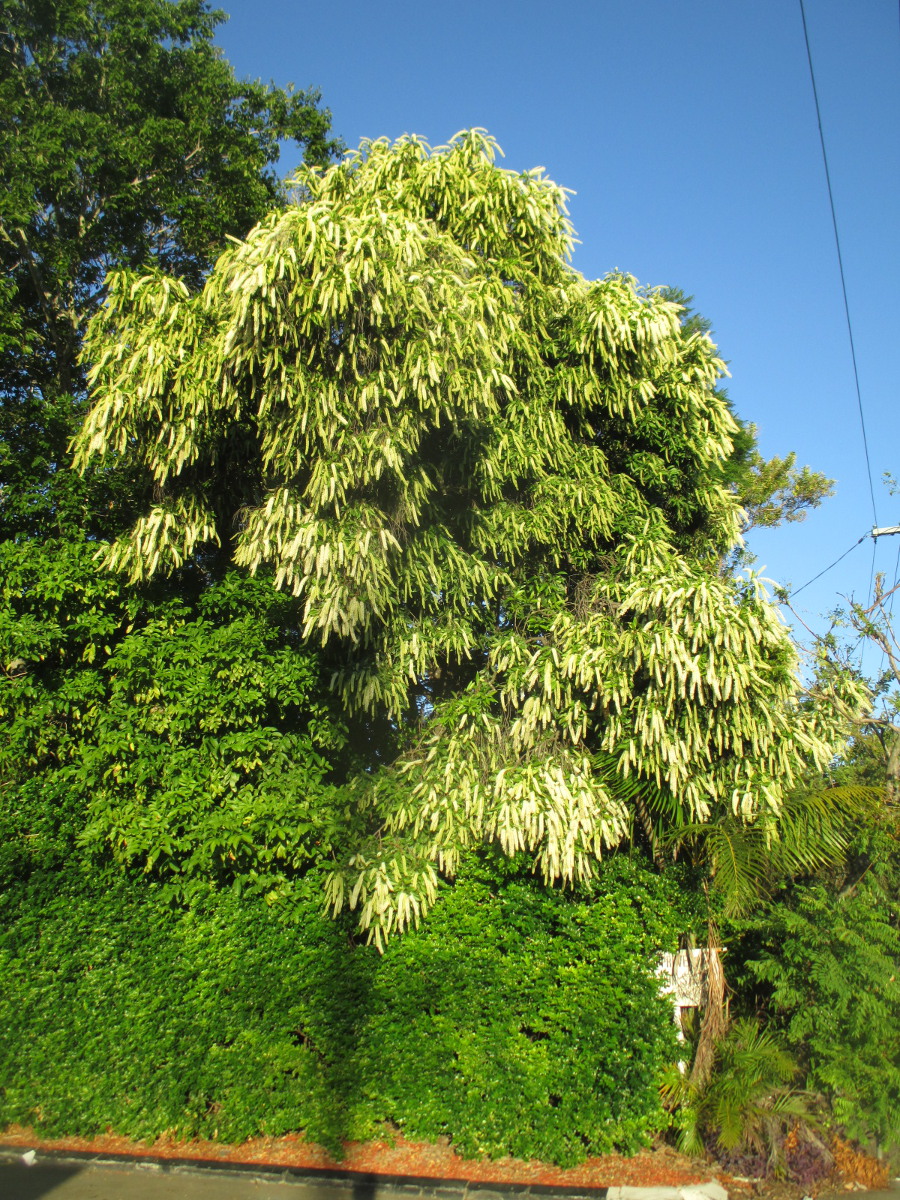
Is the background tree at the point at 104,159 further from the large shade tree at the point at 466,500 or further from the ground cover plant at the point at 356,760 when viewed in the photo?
the ground cover plant at the point at 356,760

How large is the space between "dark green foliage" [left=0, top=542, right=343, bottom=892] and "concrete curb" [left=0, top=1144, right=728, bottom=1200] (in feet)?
5.77

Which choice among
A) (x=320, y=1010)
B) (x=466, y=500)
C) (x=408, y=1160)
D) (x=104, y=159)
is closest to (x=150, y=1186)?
(x=320, y=1010)

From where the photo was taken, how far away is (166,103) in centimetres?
1071

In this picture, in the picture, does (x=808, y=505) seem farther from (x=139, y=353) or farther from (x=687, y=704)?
(x=139, y=353)

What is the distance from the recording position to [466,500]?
749 centimetres

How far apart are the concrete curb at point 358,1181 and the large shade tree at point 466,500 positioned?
161 cm

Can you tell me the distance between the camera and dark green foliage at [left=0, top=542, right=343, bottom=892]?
603cm

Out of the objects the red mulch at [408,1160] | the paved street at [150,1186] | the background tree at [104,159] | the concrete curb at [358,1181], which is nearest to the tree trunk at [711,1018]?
the red mulch at [408,1160]

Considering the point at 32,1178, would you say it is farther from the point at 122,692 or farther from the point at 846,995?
the point at 846,995

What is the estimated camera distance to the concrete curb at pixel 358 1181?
17.6ft

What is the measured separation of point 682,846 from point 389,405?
384 cm

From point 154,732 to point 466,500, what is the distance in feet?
10.2

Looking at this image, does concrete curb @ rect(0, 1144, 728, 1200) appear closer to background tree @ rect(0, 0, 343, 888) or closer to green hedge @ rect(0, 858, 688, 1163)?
green hedge @ rect(0, 858, 688, 1163)

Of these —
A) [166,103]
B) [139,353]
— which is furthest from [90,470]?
[166,103]
